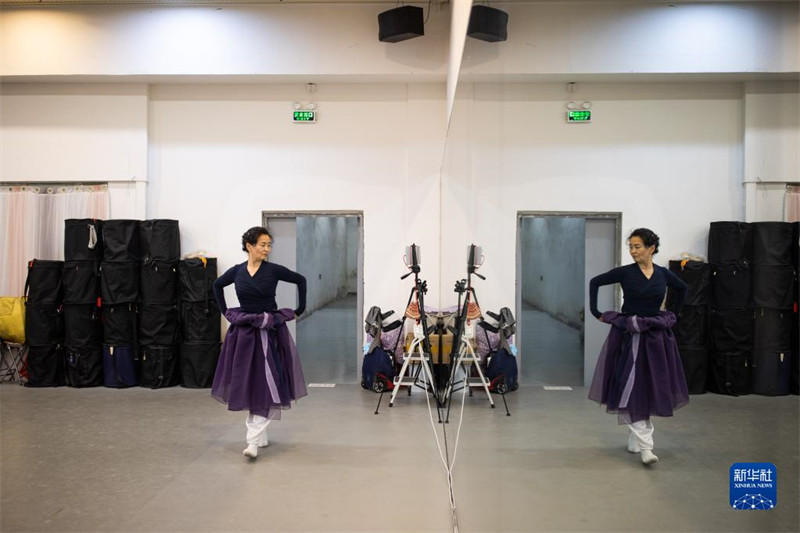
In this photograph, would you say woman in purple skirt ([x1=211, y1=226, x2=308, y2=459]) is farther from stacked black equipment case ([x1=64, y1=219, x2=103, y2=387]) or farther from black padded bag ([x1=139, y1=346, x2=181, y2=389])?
stacked black equipment case ([x1=64, y1=219, x2=103, y2=387])

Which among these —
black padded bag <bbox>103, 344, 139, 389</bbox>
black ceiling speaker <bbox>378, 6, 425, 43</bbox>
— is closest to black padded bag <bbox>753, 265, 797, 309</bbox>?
black ceiling speaker <bbox>378, 6, 425, 43</bbox>

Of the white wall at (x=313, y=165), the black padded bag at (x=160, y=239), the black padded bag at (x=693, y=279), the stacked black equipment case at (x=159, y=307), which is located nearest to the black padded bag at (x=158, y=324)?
the stacked black equipment case at (x=159, y=307)

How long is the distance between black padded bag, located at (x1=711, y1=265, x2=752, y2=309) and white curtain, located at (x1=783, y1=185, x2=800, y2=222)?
69mm

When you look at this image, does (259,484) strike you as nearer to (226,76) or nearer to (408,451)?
(408,451)

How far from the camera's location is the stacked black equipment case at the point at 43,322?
6.45 metres

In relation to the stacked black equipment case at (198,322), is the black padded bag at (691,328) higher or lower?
higher

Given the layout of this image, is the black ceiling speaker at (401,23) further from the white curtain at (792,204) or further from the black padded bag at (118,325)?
the white curtain at (792,204)

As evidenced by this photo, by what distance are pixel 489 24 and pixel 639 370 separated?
0.82 meters

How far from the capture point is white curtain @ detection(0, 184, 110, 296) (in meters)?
6.94

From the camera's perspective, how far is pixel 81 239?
6.43 m

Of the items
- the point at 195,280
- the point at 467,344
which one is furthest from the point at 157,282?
the point at 467,344

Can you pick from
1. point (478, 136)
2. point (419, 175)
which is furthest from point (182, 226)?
point (478, 136)

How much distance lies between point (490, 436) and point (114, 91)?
7.02 metres

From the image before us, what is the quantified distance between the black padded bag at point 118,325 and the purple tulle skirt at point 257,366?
2825 millimetres
